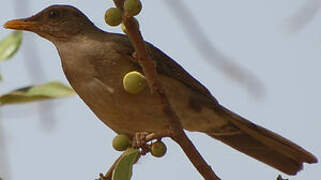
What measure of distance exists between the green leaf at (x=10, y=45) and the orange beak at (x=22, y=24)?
0.38 meters

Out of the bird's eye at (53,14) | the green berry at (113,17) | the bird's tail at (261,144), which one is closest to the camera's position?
the green berry at (113,17)

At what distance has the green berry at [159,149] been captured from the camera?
301cm

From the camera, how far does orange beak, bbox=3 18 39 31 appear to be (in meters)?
4.35

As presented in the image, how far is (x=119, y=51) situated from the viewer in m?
4.11

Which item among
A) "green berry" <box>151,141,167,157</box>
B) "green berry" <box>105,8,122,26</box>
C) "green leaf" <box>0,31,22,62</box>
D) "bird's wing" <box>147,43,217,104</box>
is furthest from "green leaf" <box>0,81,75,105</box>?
"green berry" <box>105,8,122,26</box>

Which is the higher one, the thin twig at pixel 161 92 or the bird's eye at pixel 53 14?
the bird's eye at pixel 53 14

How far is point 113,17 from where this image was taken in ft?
8.11

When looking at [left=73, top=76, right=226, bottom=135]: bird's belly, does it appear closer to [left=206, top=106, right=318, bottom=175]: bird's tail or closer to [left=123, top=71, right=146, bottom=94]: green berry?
[left=206, top=106, right=318, bottom=175]: bird's tail

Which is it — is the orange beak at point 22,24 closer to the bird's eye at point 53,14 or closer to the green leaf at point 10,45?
the bird's eye at point 53,14

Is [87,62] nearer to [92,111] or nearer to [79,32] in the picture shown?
[92,111]

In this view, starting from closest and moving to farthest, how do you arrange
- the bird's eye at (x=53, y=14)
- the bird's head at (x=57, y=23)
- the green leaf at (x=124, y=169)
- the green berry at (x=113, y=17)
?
the green berry at (x=113, y=17)
the green leaf at (x=124, y=169)
the bird's head at (x=57, y=23)
the bird's eye at (x=53, y=14)


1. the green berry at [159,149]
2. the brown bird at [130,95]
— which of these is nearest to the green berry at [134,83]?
the green berry at [159,149]

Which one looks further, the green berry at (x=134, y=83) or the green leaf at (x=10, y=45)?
the green leaf at (x=10, y=45)

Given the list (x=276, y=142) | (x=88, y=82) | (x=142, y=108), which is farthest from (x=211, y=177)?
(x=276, y=142)
